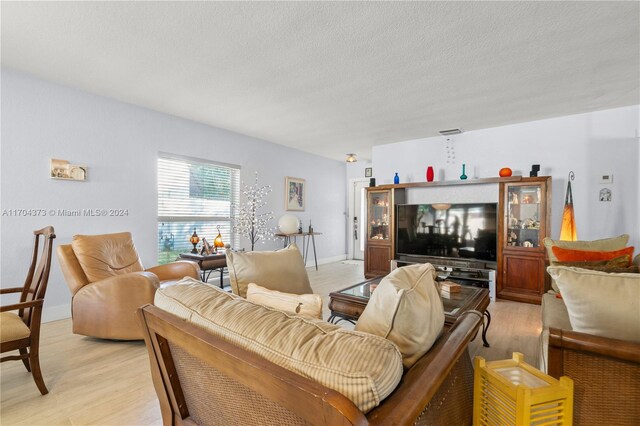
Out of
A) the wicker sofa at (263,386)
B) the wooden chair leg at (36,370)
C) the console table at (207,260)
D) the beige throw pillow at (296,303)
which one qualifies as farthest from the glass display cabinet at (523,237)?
the wooden chair leg at (36,370)

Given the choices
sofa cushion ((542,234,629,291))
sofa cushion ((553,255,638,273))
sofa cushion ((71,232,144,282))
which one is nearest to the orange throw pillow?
sofa cushion ((542,234,629,291))

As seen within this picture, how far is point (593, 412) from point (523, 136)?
412 centimetres

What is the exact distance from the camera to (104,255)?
115 inches

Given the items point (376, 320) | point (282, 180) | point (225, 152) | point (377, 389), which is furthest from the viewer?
point (282, 180)

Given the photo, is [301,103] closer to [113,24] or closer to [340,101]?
[340,101]

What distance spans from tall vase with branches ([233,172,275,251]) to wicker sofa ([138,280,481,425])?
365 centimetres

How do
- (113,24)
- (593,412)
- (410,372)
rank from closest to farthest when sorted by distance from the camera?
(410,372) < (593,412) < (113,24)

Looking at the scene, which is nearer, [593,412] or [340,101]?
[593,412]

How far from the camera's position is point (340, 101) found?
3.60 meters

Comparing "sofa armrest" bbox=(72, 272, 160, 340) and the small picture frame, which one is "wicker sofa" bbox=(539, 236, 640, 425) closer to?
"sofa armrest" bbox=(72, 272, 160, 340)

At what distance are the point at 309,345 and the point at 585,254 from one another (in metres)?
2.79

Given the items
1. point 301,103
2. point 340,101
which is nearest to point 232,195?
point 301,103

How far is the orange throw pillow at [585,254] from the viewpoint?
247 centimetres

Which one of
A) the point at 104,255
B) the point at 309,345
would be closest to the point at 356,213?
the point at 104,255
